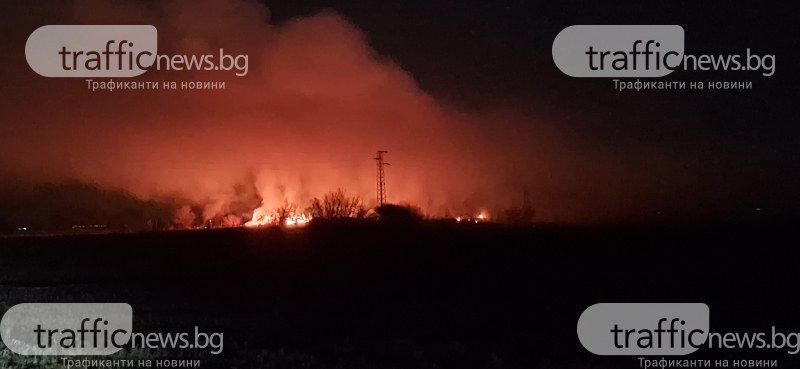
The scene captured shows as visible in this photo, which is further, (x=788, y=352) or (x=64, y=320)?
(x=64, y=320)

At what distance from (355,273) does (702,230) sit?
19.9m

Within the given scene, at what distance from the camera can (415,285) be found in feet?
82.7

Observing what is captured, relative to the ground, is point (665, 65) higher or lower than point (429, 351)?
higher

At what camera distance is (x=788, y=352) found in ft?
46.8

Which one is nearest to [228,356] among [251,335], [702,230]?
[251,335]

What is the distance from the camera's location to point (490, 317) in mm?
18250

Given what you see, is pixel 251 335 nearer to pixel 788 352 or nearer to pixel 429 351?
pixel 429 351

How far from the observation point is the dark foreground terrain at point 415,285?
14336mm

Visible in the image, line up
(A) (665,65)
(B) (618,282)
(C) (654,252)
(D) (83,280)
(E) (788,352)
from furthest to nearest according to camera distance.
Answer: (C) (654,252), (D) (83,280), (B) (618,282), (A) (665,65), (E) (788,352)

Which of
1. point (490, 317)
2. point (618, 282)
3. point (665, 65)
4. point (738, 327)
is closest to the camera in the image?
point (738, 327)

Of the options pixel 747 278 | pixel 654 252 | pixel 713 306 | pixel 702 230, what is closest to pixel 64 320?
pixel 713 306

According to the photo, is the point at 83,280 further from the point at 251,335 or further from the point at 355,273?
the point at 251,335

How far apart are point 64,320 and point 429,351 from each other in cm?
755

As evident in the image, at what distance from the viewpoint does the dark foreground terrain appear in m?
14.3
